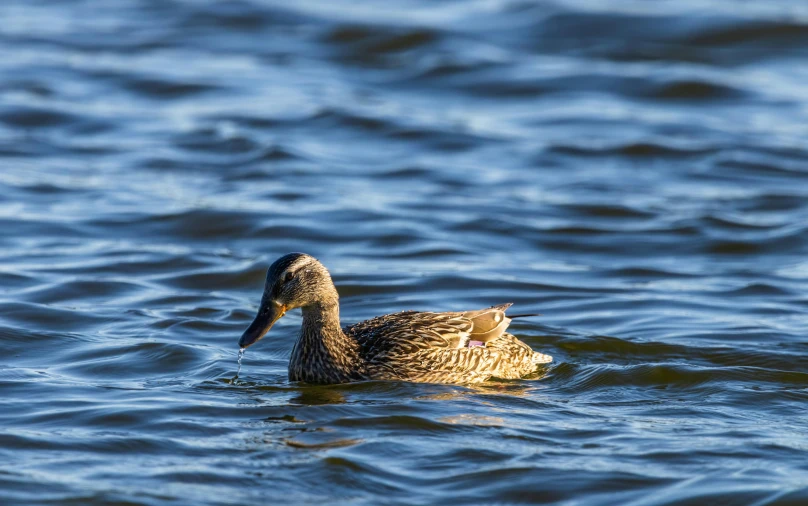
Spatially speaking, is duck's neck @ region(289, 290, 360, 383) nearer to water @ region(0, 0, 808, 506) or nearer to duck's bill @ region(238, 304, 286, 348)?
water @ region(0, 0, 808, 506)

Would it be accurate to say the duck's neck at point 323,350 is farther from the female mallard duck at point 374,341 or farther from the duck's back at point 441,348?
the duck's back at point 441,348

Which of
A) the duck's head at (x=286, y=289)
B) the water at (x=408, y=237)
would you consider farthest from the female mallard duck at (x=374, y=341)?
the water at (x=408, y=237)

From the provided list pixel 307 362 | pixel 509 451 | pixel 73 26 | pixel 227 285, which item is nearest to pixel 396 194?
pixel 227 285

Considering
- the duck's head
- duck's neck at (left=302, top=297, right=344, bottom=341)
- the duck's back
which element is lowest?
the duck's back

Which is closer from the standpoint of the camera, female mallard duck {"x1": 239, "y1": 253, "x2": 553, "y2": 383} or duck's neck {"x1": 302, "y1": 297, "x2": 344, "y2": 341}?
female mallard duck {"x1": 239, "y1": 253, "x2": 553, "y2": 383}

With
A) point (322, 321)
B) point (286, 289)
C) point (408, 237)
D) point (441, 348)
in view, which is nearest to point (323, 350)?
point (322, 321)

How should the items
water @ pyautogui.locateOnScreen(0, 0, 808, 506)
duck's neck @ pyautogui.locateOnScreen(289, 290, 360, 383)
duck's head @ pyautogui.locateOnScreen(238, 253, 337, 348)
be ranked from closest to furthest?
water @ pyautogui.locateOnScreen(0, 0, 808, 506) → duck's head @ pyautogui.locateOnScreen(238, 253, 337, 348) → duck's neck @ pyautogui.locateOnScreen(289, 290, 360, 383)

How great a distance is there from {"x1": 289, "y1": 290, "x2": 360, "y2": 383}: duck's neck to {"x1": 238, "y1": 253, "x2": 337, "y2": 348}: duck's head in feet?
0.41

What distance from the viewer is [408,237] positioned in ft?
45.9

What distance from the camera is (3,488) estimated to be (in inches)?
281

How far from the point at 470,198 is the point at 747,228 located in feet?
10.5

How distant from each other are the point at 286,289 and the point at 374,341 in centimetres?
78

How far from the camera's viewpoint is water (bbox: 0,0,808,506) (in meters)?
7.66

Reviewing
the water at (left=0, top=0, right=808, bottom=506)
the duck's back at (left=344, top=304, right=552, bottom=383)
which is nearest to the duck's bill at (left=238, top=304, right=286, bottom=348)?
the water at (left=0, top=0, right=808, bottom=506)
